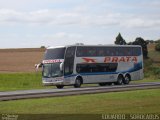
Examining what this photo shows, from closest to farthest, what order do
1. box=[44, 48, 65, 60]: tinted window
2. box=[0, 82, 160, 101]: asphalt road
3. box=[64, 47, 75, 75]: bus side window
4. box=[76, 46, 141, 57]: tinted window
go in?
box=[0, 82, 160, 101]: asphalt road → box=[44, 48, 65, 60]: tinted window → box=[64, 47, 75, 75]: bus side window → box=[76, 46, 141, 57]: tinted window

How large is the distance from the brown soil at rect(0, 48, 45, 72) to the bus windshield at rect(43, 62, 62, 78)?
3465 centimetres

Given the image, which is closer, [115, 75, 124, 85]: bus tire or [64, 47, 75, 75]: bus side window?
[64, 47, 75, 75]: bus side window

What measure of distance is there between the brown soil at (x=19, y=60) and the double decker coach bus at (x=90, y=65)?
102 ft

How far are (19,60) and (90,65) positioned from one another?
170ft

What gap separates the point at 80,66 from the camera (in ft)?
142

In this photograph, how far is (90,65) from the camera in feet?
145

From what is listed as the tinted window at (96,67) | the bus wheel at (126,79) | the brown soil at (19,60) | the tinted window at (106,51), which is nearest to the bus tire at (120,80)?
the bus wheel at (126,79)

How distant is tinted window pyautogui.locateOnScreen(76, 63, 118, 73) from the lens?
1708 inches

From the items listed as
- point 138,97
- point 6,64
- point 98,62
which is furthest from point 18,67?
point 138,97

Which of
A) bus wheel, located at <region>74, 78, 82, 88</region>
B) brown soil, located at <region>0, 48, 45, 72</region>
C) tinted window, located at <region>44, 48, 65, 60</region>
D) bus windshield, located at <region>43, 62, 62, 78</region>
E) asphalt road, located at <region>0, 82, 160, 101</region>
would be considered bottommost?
asphalt road, located at <region>0, 82, 160, 101</region>

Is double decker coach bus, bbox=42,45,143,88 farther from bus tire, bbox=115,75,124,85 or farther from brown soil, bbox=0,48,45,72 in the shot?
brown soil, bbox=0,48,45,72

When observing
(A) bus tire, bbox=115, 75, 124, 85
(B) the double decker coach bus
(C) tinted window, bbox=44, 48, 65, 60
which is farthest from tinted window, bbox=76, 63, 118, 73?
(C) tinted window, bbox=44, 48, 65, 60

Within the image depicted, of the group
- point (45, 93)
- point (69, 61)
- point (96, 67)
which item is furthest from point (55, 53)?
point (45, 93)

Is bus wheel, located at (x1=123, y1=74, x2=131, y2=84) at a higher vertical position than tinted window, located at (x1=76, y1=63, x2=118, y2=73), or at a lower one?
lower
